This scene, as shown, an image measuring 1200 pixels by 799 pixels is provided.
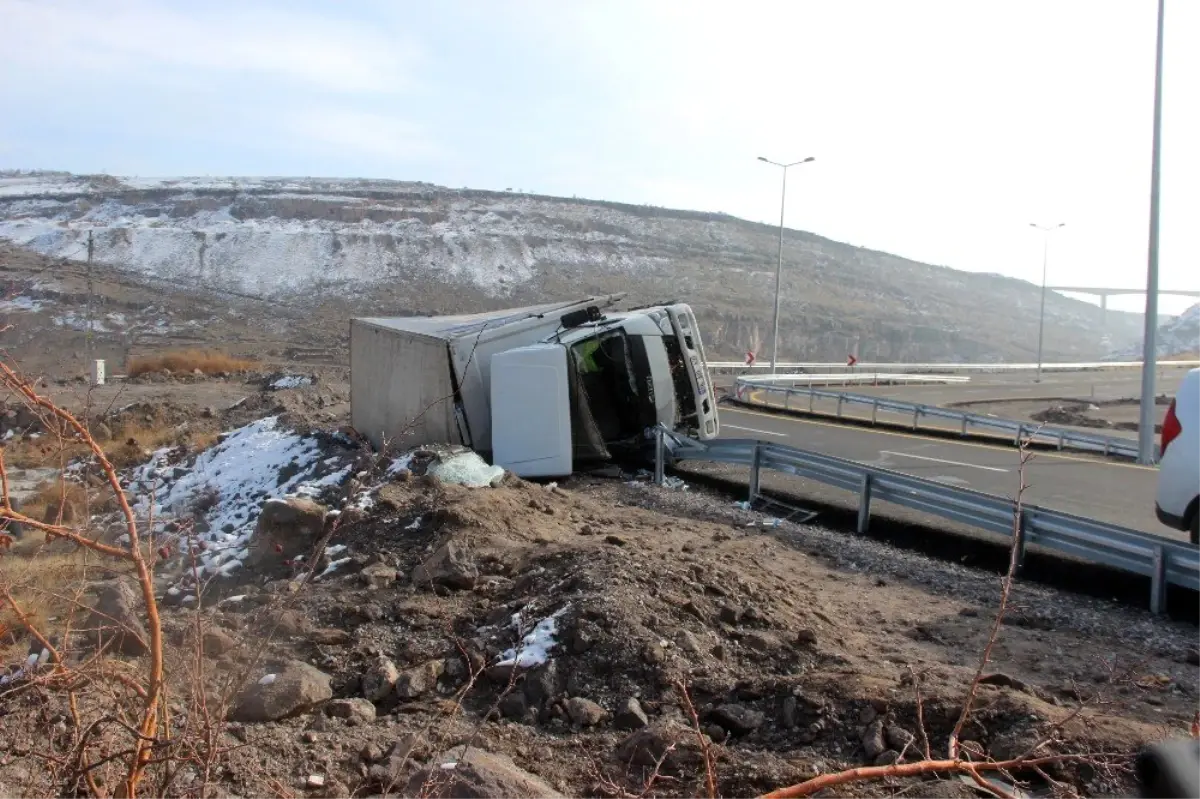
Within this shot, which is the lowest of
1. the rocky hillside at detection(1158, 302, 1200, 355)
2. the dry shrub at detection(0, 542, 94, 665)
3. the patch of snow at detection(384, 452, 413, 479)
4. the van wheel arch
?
the dry shrub at detection(0, 542, 94, 665)

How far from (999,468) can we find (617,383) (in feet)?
20.4

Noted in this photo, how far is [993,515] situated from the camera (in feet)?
28.7

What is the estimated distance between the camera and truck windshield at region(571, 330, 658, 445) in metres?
13.0

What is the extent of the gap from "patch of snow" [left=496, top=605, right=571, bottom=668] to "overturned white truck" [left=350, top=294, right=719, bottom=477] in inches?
239

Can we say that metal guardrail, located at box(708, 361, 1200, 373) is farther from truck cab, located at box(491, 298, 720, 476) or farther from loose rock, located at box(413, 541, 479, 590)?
loose rock, located at box(413, 541, 479, 590)

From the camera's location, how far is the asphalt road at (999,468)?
12.1 m

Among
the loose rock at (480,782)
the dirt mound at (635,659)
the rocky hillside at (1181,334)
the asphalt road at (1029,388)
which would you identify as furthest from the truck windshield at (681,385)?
the rocky hillside at (1181,334)

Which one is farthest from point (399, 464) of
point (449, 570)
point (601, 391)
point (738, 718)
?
point (738, 718)

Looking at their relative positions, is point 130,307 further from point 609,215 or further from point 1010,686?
point 1010,686

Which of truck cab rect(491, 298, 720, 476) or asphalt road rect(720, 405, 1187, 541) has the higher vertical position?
truck cab rect(491, 298, 720, 476)

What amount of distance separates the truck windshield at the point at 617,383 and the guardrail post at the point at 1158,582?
6.89m

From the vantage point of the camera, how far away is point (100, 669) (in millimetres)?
3164

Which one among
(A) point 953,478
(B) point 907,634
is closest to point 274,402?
(A) point 953,478

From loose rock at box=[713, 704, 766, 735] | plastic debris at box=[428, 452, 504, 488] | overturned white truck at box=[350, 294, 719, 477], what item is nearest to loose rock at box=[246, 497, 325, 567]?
plastic debris at box=[428, 452, 504, 488]
